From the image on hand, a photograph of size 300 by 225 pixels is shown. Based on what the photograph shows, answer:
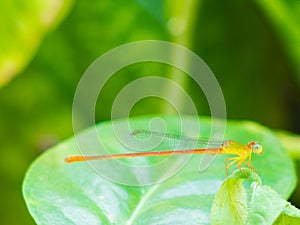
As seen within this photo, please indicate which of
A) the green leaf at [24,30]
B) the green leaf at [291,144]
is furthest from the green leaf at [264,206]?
the green leaf at [24,30]

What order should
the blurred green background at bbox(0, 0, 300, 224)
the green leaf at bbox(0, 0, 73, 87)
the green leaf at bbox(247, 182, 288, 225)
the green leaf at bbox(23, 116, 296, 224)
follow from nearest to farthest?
the green leaf at bbox(247, 182, 288, 225) → the green leaf at bbox(23, 116, 296, 224) → the green leaf at bbox(0, 0, 73, 87) → the blurred green background at bbox(0, 0, 300, 224)

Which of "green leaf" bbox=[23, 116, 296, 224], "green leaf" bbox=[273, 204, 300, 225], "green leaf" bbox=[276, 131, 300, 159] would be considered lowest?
"green leaf" bbox=[276, 131, 300, 159]

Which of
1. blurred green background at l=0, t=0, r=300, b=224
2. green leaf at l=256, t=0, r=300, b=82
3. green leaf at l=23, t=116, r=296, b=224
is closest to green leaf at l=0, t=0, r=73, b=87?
blurred green background at l=0, t=0, r=300, b=224

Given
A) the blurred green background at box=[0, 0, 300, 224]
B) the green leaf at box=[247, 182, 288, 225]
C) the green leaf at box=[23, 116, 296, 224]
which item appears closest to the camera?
the green leaf at box=[247, 182, 288, 225]

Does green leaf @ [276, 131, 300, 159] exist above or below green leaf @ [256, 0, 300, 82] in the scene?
below

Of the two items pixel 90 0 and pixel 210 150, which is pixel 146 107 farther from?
pixel 210 150

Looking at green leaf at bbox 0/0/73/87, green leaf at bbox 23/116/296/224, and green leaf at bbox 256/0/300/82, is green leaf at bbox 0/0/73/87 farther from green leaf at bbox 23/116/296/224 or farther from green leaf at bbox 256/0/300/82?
green leaf at bbox 256/0/300/82

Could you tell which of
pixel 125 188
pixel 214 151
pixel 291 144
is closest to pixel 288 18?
pixel 291 144
